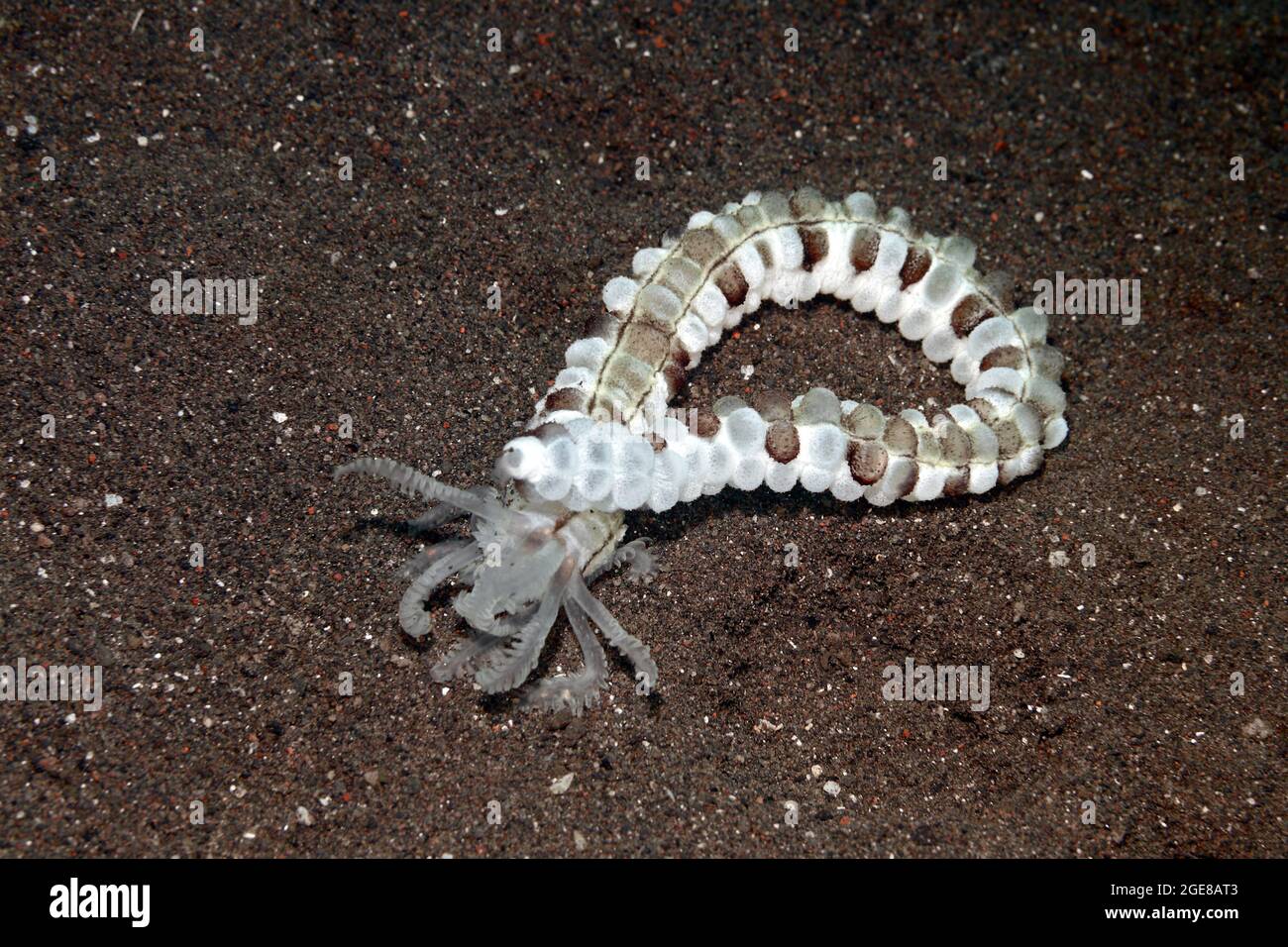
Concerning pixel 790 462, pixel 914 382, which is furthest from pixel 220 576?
pixel 914 382

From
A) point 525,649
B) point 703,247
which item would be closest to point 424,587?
point 525,649

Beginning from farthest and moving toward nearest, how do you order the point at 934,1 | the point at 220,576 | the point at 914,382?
the point at 934,1
the point at 914,382
the point at 220,576

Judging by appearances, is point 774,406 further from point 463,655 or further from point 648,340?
point 463,655

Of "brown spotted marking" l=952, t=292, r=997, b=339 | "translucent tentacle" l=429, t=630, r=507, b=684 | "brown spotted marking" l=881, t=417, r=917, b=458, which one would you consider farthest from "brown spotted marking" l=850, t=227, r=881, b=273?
"translucent tentacle" l=429, t=630, r=507, b=684

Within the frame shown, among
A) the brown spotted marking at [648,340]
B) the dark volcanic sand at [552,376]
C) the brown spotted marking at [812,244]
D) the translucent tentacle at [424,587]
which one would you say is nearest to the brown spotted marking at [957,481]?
the dark volcanic sand at [552,376]

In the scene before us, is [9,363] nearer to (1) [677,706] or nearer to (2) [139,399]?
(2) [139,399]
